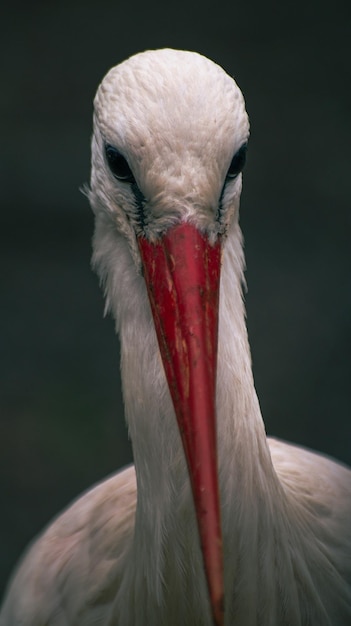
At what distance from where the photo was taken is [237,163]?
133cm

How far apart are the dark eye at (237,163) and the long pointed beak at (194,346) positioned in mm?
106

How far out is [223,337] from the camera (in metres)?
1.34

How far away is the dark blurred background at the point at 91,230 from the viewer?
3.33 metres

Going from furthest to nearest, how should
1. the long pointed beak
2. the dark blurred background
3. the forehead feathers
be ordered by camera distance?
1. the dark blurred background
2. the forehead feathers
3. the long pointed beak

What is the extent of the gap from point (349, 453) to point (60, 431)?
0.99m

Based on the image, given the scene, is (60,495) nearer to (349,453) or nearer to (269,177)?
(349,453)

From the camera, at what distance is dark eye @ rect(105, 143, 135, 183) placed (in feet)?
4.31

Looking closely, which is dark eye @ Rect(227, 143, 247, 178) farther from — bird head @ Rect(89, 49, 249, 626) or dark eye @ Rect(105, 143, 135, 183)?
dark eye @ Rect(105, 143, 135, 183)

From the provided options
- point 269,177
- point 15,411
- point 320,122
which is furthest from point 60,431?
point 320,122

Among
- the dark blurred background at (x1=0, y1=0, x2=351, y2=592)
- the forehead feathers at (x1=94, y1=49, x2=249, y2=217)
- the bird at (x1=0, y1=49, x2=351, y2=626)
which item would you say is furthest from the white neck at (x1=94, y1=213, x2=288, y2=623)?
the dark blurred background at (x1=0, y1=0, x2=351, y2=592)

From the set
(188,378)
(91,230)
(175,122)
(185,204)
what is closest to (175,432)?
(188,378)

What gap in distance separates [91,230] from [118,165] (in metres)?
2.73

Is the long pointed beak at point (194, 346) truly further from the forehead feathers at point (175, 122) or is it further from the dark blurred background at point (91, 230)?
the dark blurred background at point (91, 230)

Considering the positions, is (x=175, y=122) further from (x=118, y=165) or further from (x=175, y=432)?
(x=175, y=432)
